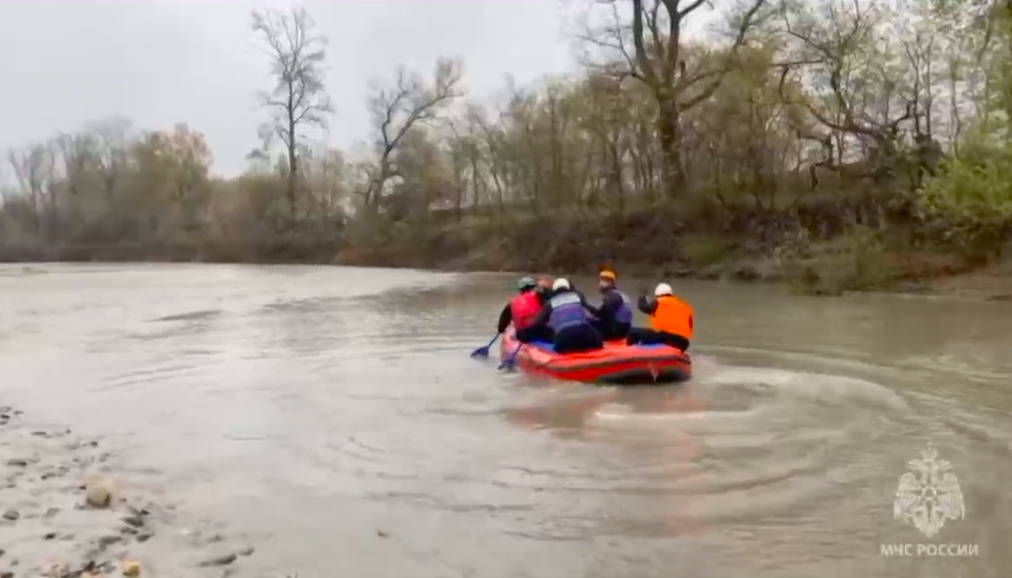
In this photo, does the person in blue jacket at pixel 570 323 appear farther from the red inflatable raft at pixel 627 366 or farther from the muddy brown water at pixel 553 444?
the muddy brown water at pixel 553 444

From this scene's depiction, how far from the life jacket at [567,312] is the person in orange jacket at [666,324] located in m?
0.70

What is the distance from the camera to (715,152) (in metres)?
35.0

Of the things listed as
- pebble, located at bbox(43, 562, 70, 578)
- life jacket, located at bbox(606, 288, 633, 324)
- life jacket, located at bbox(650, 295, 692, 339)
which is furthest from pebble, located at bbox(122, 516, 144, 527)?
life jacket, located at bbox(606, 288, 633, 324)

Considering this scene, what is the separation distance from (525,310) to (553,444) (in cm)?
509

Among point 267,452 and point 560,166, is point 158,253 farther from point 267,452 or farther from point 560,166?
point 267,452

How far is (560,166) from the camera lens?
142 feet

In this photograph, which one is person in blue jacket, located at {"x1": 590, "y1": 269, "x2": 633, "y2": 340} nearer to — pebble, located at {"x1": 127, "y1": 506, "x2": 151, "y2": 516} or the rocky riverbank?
the rocky riverbank

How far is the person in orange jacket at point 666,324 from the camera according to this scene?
42.0 ft

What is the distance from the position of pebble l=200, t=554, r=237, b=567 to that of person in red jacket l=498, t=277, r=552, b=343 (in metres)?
7.99

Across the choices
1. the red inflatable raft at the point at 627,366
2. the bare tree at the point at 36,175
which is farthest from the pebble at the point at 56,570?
the bare tree at the point at 36,175

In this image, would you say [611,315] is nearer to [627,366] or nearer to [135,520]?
[627,366]

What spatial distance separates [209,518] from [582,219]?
32416 mm

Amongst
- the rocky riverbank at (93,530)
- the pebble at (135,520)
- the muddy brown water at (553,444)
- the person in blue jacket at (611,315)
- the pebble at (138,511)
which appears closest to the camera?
the rocky riverbank at (93,530)

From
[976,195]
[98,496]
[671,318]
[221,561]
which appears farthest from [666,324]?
[976,195]
